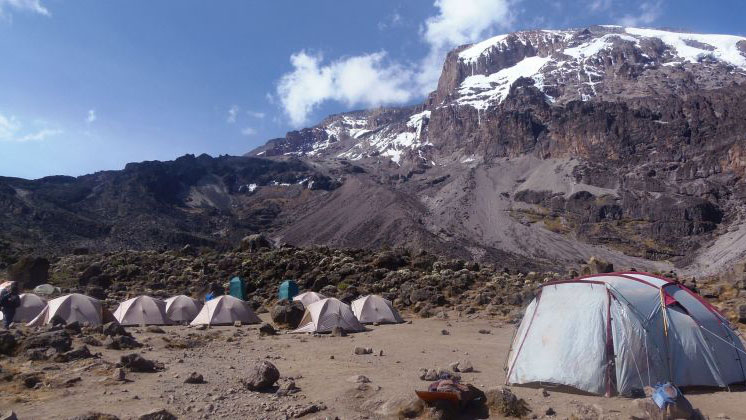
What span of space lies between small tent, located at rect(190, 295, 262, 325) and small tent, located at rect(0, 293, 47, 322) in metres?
4.49

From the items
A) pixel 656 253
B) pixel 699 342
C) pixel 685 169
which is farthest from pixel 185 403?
pixel 685 169

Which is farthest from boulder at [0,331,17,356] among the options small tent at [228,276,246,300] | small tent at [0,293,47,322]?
small tent at [228,276,246,300]

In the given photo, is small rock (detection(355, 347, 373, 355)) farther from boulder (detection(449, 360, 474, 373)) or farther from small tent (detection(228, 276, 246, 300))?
small tent (detection(228, 276, 246, 300))

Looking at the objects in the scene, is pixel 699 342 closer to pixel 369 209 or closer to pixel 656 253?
pixel 656 253

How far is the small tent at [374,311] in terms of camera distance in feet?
58.7

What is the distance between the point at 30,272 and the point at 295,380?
27537 millimetres

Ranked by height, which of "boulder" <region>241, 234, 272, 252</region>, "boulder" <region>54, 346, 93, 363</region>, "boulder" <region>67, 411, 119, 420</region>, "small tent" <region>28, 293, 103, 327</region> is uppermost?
"boulder" <region>241, 234, 272, 252</region>

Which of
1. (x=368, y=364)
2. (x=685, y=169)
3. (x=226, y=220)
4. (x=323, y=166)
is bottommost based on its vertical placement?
(x=368, y=364)

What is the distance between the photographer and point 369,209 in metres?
113

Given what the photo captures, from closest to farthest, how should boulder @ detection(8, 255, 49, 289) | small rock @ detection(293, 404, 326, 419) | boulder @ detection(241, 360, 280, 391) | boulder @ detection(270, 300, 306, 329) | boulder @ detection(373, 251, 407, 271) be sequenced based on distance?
small rock @ detection(293, 404, 326, 419) < boulder @ detection(241, 360, 280, 391) < boulder @ detection(270, 300, 306, 329) < boulder @ detection(373, 251, 407, 271) < boulder @ detection(8, 255, 49, 289)

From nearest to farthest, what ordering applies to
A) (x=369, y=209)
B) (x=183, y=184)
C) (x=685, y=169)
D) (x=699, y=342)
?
(x=699, y=342) → (x=369, y=209) → (x=685, y=169) → (x=183, y=184)

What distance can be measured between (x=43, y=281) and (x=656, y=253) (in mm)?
91394

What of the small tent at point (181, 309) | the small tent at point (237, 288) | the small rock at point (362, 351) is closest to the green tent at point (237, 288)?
the small tent at point (237, 288)

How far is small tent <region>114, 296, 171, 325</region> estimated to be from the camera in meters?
17.7
